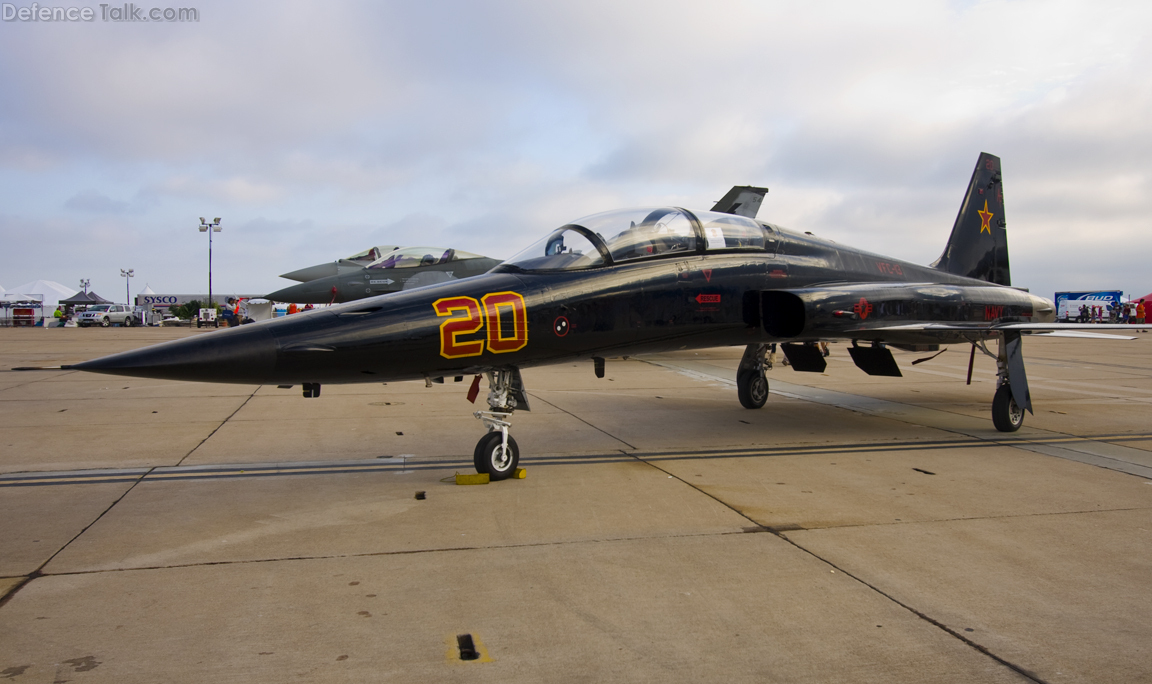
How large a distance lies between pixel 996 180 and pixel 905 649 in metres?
10.9

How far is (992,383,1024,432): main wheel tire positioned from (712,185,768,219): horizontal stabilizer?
547 inches

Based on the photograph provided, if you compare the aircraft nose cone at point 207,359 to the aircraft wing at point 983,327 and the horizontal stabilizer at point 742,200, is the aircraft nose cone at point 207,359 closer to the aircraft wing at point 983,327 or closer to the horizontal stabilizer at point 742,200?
the aircraft wing at point 983,327

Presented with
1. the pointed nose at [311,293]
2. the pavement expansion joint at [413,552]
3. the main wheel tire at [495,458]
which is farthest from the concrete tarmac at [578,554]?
the pointed nose at [311,293]

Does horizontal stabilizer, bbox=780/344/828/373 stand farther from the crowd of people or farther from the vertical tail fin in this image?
the crowd of people

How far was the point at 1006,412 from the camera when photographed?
8.40 m

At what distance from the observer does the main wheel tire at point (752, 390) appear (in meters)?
10.2

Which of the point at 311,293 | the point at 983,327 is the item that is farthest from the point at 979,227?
the point at 311,293

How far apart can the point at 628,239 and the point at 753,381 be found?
4.60 metres

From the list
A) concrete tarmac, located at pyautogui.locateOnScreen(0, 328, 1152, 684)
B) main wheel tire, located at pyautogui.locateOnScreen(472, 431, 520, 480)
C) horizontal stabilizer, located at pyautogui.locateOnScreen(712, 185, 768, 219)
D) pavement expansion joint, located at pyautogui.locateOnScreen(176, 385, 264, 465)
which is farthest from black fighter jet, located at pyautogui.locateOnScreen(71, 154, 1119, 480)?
horizontal stabilizer, located at pyautogui.locateOnScreen(712, 185, 768, 219)

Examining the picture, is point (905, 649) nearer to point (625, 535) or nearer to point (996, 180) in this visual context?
point (625, 535)

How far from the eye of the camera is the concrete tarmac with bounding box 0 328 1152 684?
290 centimetres

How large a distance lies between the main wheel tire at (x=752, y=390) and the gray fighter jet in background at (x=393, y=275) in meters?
8.29

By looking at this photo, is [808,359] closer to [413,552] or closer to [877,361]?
[877,361]

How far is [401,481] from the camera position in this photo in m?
5.93
